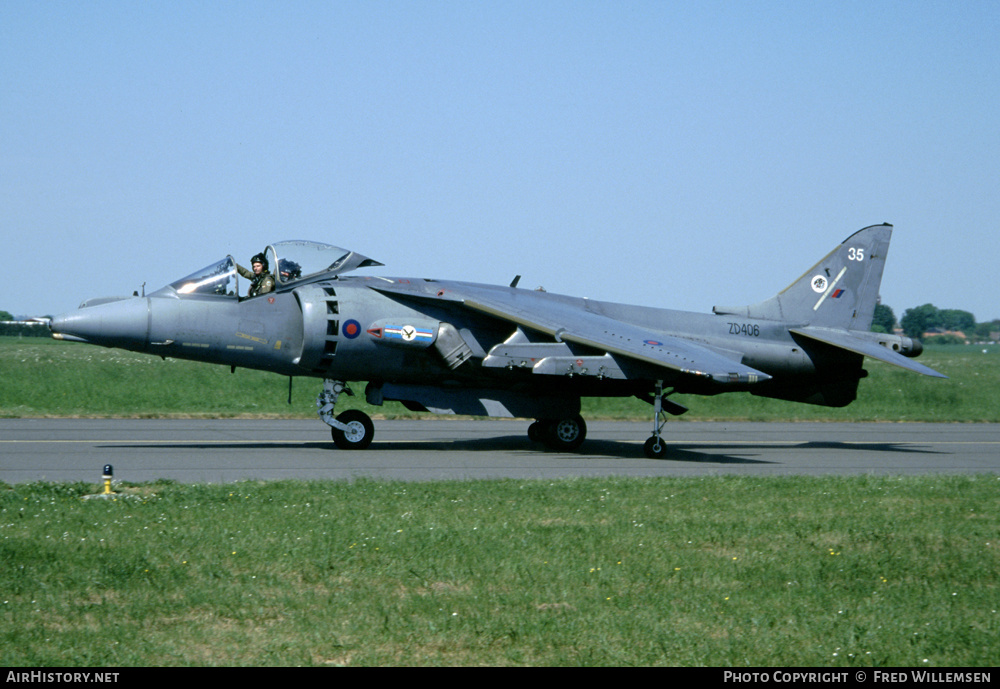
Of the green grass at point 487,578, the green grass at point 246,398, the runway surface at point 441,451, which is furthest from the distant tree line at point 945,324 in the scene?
the green grass at point 487,578

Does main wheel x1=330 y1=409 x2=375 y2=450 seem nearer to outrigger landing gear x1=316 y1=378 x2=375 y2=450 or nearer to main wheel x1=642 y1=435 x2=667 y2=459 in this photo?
outrigger landing gear x1=316 y1=378 x2=375 y2=450

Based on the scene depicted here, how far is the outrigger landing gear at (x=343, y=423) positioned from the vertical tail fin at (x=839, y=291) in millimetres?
7830

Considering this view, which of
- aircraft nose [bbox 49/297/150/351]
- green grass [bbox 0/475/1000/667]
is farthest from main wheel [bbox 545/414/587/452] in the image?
aircraft nose [bbox 49/297/150/351]

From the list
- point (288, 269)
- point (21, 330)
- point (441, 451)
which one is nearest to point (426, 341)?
point (441, 451)

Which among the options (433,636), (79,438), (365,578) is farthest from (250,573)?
(79,438)

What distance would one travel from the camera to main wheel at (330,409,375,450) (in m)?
17.1

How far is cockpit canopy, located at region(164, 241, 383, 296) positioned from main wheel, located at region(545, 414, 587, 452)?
436 centimetres

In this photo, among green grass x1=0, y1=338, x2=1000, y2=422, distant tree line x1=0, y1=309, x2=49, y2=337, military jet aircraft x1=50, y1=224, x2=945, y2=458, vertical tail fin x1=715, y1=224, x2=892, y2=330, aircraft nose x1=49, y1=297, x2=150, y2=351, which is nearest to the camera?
aircraft nose x1=49, y1=297, x2=150, y2=351

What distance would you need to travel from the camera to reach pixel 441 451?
57.2ft

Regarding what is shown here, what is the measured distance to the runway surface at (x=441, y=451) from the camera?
45.7 feet

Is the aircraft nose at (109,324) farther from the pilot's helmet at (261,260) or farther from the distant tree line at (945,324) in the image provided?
the distant tree line at (945,324)

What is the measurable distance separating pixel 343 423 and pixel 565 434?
13.1 feet

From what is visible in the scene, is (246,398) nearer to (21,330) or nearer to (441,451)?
(441,451)
